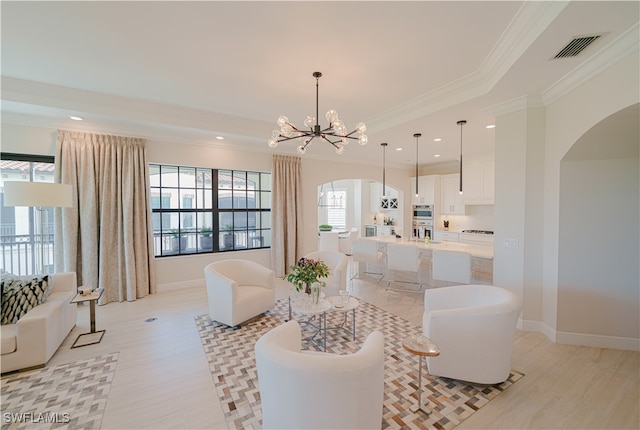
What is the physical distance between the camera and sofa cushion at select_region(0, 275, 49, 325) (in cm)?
264

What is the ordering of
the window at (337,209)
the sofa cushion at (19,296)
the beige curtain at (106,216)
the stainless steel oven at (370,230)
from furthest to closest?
the window at (337,209)
the stainless steel oven at (370,230)
the beige curtain at (106,216)
the sofa cushion at (19,296)

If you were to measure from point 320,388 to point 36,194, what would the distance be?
3.79 meters

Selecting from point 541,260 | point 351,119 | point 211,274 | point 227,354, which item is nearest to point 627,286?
point 541,260

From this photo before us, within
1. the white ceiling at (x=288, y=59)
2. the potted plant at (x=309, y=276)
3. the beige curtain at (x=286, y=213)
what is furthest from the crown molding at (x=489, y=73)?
the potted plant at (x=309, y=276)

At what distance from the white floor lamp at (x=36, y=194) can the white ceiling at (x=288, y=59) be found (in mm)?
1243

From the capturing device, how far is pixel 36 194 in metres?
2.94

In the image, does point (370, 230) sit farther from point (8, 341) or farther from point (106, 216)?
point (8, 341)

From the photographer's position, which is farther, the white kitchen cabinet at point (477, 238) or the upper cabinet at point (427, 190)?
the upper cabinet at point (427, 190)

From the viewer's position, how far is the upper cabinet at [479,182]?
662cm

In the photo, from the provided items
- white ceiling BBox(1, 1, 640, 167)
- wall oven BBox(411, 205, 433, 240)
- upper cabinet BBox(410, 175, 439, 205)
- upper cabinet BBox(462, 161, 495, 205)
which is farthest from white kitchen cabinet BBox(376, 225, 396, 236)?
white ceiling BBox(1, 1, 640, 167)

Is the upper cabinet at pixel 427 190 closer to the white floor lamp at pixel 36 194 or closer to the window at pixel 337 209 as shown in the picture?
the window at pixel 337 209

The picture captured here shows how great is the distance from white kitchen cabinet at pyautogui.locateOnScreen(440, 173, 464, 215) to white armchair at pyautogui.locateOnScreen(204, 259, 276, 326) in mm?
5979

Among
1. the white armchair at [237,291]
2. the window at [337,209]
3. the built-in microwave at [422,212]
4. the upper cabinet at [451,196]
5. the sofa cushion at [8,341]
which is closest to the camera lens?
the sofa cushion at [8,341]

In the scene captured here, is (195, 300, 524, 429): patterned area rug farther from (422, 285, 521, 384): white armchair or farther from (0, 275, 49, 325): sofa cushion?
(0, 275, 49, 325): sofa cushion
